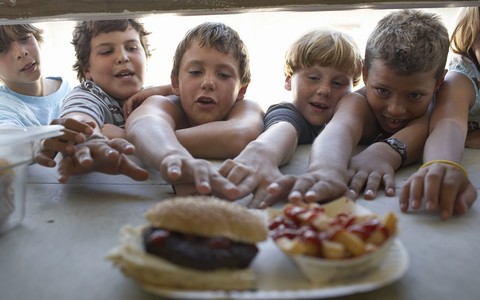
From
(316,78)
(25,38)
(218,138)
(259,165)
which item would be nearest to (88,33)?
(25,38)

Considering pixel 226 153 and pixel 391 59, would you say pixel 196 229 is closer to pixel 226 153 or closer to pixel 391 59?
pixel 226 153

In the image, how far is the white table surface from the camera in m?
0.93

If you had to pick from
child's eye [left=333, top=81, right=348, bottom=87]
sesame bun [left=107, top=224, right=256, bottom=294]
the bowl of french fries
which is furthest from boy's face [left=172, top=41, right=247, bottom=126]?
sesame bun [left=107, top=224, right=256, bottom=294]

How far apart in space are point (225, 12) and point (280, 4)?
209mm

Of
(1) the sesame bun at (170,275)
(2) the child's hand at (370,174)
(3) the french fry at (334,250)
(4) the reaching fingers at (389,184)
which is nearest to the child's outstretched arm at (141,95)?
(2) the child's hand at (370,174)

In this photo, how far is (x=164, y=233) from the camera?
90 centimetres

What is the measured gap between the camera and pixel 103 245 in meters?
1.13

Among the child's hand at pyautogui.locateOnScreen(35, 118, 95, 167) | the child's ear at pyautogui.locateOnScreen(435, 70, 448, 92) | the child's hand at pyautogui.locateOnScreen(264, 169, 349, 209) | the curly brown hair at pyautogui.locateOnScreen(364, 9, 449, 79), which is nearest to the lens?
the child's hand at pyautogui.locateOnScreen(264, 169, 349, 209)

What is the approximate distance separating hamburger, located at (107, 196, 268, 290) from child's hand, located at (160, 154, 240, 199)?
13.1 inches

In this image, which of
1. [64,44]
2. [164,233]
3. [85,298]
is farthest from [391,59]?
[64,44]

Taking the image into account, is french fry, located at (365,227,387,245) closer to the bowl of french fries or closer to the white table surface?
the bowl of french fries

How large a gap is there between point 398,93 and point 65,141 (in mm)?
1245

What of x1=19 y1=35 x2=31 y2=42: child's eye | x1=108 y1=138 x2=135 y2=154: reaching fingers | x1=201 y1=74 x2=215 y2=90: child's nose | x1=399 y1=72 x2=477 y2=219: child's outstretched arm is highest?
x1=19 y1=35 x2=31 y2=42: child's eye

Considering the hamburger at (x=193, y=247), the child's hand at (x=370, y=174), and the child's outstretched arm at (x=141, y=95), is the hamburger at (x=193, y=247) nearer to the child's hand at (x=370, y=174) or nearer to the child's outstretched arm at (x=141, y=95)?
the child's hand at (x=370, y=174)
